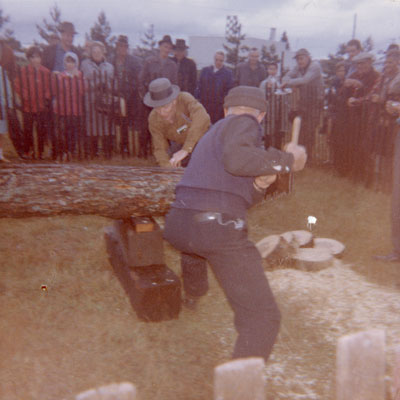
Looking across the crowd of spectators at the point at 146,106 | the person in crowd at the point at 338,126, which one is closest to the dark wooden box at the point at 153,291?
the crowd of spectators at the point at 146,106

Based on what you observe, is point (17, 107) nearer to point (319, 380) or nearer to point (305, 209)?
point (305, 209)

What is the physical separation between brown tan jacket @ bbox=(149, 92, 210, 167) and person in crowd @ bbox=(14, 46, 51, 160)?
3.62 metres

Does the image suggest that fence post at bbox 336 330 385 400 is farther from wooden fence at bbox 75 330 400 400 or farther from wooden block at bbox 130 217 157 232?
wooden block at bbox 130 217 157 232

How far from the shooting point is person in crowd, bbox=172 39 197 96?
843cm

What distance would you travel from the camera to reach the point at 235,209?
89.4 inches

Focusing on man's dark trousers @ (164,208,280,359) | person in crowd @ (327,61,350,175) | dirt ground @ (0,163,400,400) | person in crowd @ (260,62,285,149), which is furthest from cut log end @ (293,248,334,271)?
person in crowd @ (260,62,285,149)

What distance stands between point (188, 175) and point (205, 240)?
41 centimetres

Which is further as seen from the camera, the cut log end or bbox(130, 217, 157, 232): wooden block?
the cut log end

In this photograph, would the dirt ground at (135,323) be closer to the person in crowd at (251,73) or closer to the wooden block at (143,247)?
the wooden block at (143,247)

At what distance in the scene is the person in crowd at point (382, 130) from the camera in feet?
19.8

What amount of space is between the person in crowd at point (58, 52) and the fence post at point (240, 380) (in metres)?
7.24

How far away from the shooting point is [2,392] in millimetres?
2463

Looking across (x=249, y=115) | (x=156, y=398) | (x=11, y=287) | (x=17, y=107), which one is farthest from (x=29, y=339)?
(x=17, y=107)

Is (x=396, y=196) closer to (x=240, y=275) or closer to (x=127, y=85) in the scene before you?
(x=240, y=275)
